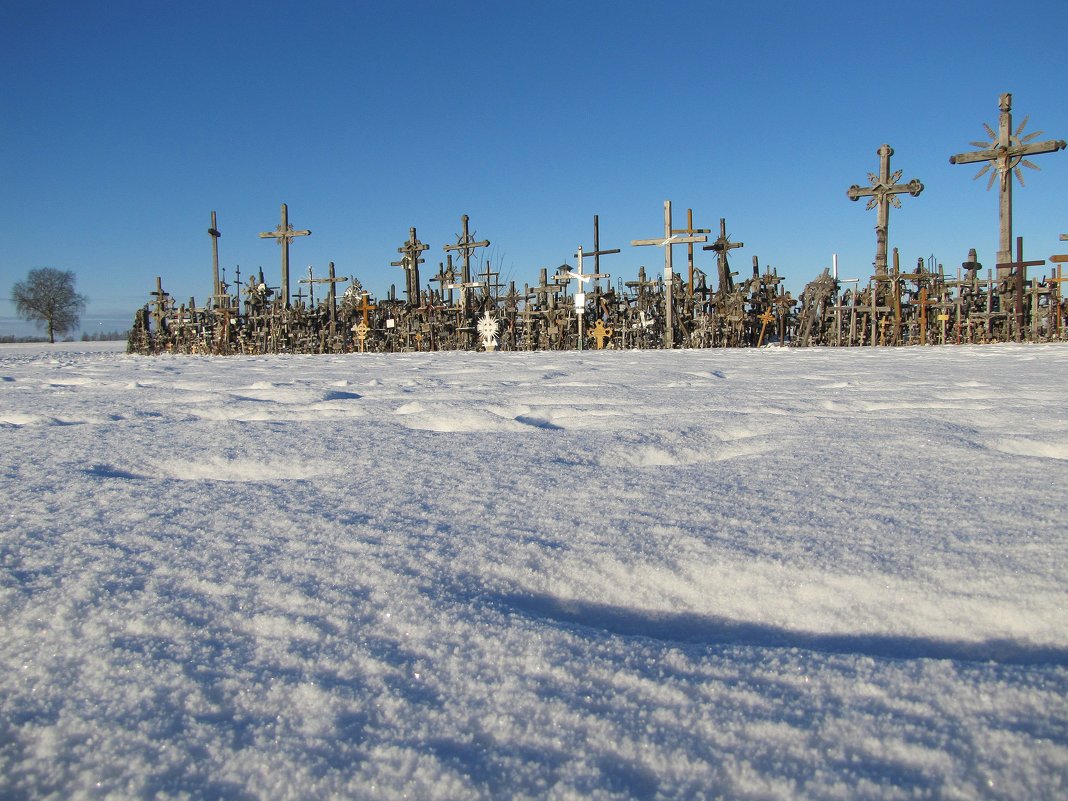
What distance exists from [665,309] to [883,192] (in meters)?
6.29

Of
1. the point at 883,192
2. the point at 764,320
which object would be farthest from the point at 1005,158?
the point at 764,320

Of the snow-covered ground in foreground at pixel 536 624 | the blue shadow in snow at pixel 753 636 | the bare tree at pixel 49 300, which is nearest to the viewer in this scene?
the snow-covered ground in foreground at pixel 536 624

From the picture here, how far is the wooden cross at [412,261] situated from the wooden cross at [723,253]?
8.66 metres

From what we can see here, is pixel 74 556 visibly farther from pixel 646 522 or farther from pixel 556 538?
pixel 646 522

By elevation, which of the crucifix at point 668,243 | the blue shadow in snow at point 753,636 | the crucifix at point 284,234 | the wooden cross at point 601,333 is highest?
the crucifix at point 284,234

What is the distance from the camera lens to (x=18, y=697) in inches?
35.5

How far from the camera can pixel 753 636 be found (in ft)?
3.57

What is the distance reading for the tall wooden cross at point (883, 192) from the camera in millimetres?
18109

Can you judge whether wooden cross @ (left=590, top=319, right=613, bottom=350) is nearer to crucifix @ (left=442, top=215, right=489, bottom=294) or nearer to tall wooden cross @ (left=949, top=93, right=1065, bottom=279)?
crucifix @ (left=442, top=215, right=489, bottom=294)

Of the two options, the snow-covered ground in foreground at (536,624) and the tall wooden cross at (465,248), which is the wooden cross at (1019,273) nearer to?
the tall wooden cross at (465,248)

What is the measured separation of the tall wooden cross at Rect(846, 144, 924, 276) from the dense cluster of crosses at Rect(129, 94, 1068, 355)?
0.03m

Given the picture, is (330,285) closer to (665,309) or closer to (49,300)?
(665,309)

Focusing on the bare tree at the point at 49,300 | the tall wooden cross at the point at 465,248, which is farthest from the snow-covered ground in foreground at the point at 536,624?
the bare tree at the point at 49,300

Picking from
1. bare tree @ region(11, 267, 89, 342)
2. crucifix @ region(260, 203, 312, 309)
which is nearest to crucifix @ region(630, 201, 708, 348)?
crucifix @ region(260, 203, 312, 309)
